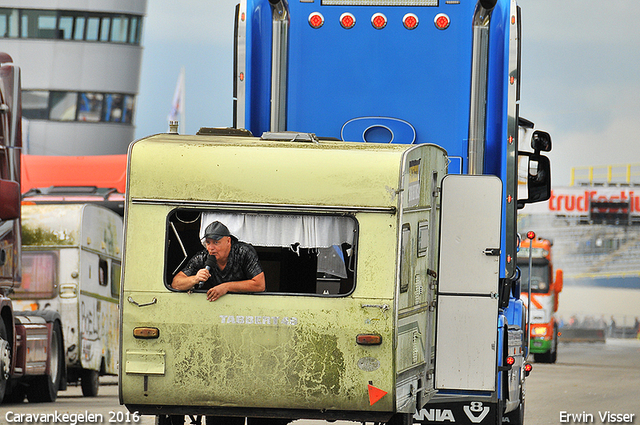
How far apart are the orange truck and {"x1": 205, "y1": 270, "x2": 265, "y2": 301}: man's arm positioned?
23.0 m

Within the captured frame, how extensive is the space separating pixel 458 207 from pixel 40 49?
161 ft

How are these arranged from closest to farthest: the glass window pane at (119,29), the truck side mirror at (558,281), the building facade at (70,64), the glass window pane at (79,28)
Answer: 1. the truck side mirror at (558,281)
2. the building facade at (70,64)
3. the glass window pane at (79,28)
4. the glass window pane at (119,29)

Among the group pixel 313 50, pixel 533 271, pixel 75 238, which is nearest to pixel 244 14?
pixel 313 50

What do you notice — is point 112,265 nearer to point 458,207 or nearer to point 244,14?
point 244,14

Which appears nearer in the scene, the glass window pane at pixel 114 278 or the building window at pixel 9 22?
the glass window pane at pixel 114 278

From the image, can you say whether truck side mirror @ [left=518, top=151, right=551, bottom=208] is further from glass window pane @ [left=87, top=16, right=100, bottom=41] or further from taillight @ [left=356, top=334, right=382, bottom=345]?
glass window pane @ [left=87, top=16, right=100, bottom=41]

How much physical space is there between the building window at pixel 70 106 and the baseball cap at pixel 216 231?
49.3 m

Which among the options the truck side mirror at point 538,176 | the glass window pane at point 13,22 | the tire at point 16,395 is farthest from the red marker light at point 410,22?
the glass window pane at point 13,22

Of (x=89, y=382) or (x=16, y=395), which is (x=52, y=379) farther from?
(x=89, y=382)

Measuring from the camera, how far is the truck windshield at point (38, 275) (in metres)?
18.5

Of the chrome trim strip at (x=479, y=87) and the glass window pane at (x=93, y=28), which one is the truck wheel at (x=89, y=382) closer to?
the chrome trim strip at (x=479, y=87)

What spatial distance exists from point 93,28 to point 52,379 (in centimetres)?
4065

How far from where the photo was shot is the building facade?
56250 millimetres

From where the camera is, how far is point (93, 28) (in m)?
56.6
